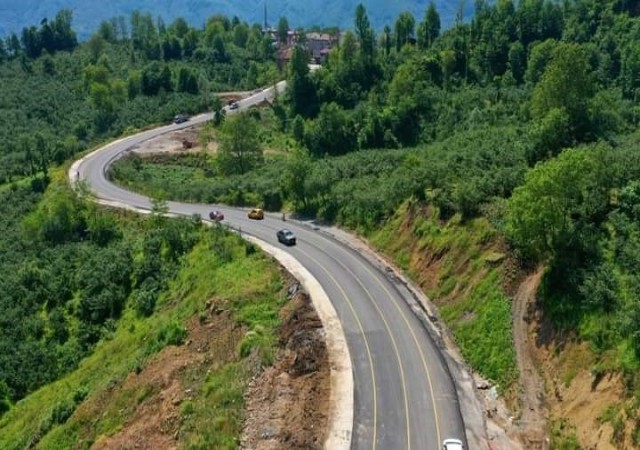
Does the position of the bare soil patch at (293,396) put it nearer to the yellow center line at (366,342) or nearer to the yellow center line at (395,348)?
the yellow center line at (366,342)

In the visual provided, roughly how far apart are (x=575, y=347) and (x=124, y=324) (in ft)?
142

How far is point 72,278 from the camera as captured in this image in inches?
2783

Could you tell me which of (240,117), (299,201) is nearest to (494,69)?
(240,117)

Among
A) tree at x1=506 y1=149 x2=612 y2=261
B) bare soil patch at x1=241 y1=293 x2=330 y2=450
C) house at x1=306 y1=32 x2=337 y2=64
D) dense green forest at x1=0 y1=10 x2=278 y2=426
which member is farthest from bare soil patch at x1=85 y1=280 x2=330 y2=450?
house at x1=306 y1=32 x2=337 y2=64

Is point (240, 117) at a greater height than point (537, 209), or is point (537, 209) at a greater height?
point (240, 117)

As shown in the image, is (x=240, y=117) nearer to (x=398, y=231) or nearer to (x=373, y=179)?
(x=373, y=179)

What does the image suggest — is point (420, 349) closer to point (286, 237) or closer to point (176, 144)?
point (286, 237)

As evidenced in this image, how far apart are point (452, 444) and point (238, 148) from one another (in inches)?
3014

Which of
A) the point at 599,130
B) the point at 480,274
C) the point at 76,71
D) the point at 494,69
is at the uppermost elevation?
the point at 76,71

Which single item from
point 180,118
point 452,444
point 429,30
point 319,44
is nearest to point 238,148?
point 180,118

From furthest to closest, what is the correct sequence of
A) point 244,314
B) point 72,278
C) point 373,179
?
point 373,179 < point 72,278 < point 244,314

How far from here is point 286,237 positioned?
64.6 m

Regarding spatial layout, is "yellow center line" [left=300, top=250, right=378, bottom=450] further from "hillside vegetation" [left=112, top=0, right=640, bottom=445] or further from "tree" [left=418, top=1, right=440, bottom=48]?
"tree" [left=418, top=1, right=440, bottom=48]

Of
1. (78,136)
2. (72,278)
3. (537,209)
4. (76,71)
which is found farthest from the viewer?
(76,71)
